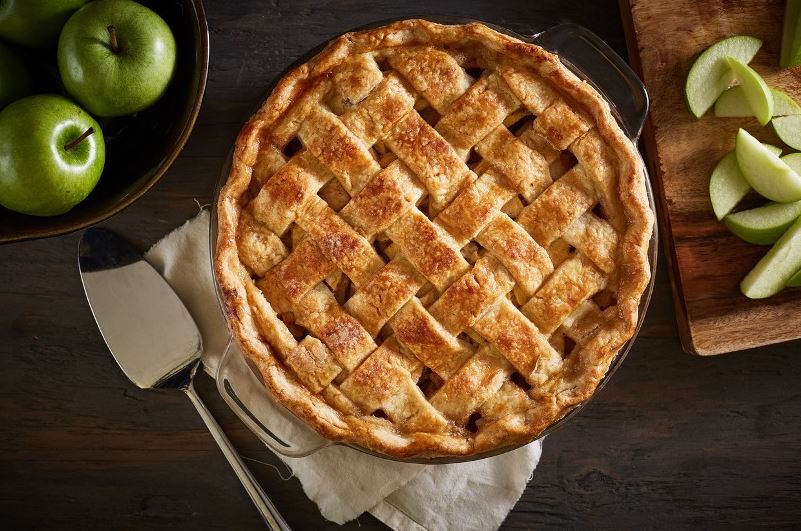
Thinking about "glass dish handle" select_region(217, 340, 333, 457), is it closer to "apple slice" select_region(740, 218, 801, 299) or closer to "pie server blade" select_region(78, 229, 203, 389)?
"pie server blade" select_region(78, 229, 203, 389)

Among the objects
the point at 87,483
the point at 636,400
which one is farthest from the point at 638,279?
the point at 87,483

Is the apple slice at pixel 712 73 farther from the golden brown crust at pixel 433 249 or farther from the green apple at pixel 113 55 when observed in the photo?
the green apple at pixel 113 55

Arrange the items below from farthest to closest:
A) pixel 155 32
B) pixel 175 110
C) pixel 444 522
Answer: pixel 444 522 < pixel 175 110 < pixel 155 32

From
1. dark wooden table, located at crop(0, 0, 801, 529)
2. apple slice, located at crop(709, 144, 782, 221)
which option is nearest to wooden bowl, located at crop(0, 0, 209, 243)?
dark wooden table, located at crop(0, 0, 801, 529)

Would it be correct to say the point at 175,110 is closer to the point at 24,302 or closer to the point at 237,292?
the point at 237,292

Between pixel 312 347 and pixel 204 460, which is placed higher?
pixel 312 347

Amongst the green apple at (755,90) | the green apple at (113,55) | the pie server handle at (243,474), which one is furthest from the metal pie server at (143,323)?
the green apple at (755,90)

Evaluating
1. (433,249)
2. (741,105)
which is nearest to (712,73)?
(741,105)
